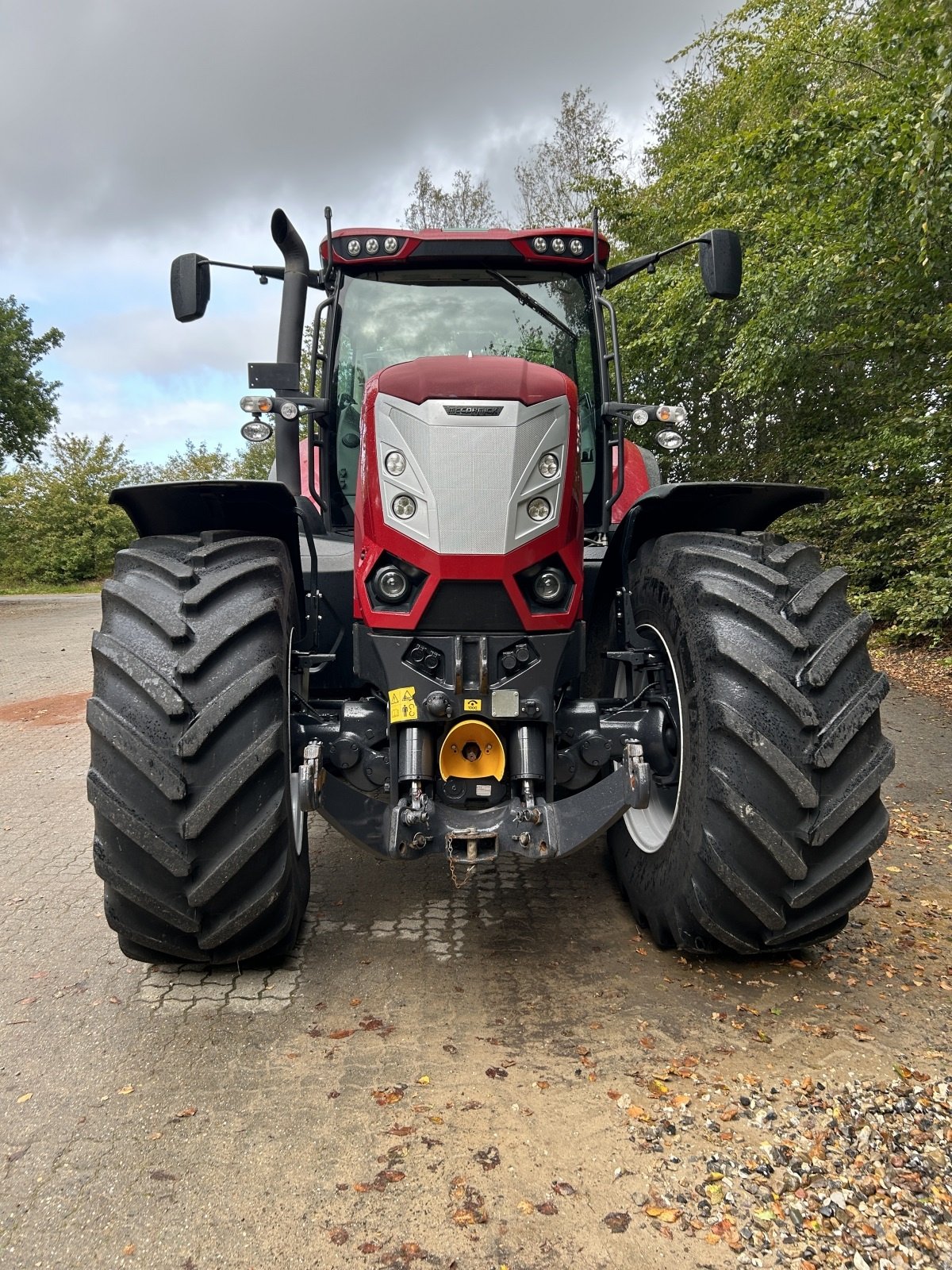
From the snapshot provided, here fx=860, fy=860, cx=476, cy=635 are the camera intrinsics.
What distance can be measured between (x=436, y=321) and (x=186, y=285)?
992mm

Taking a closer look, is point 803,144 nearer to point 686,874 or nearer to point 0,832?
point 686,874

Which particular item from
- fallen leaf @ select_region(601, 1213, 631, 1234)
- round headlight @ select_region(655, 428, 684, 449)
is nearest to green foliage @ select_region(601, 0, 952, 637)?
round headlight @ select_region(655, 428, 684, 449)

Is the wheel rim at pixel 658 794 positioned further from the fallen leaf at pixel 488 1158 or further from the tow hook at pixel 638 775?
the fallen leaf at pixel 488 1158

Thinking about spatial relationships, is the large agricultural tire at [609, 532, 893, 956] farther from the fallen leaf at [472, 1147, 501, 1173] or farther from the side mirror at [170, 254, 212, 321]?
the side mirror at [170, 254, 212, 321]

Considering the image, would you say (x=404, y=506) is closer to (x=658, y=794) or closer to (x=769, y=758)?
(x=769, y=758)

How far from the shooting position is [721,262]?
3371 millimetres

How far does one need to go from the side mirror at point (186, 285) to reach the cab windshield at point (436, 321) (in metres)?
0.60

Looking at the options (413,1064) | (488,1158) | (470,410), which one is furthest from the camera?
(470,410)

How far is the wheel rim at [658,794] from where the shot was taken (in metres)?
2.71

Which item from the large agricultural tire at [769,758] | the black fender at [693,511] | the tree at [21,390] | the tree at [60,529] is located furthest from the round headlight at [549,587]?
the tree at [60,529]

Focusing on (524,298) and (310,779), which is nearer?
(310,779)

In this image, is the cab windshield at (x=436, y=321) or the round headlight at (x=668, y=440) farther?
the round headlight at (x=668, y=440)

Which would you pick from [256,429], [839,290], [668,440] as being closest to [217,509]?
[256,429]

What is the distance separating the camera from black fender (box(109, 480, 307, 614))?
270 cm
